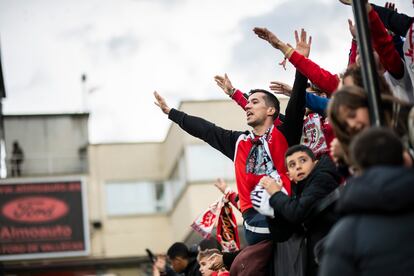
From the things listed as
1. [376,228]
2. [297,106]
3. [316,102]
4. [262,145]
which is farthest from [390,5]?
[376,228]

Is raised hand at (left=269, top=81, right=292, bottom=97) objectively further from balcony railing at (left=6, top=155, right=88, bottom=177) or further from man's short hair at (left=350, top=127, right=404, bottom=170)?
balcony railing at (left=6, top=155, right=88, bottom=177)

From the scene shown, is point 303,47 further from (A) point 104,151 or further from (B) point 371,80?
(A) point 104,151

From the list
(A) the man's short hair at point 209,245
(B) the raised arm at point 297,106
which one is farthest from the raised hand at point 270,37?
(A) the man's short hair at point 209,245

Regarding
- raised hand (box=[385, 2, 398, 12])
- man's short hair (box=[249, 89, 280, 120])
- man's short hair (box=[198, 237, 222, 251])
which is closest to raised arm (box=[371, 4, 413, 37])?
raised hand (box=[385, 2, 398, 12])

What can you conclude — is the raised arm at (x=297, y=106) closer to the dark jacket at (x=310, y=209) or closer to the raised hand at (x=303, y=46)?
the raised hand at (x=303, y=46)

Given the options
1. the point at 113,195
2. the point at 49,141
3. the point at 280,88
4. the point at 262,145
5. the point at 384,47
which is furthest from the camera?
the point at 49,141

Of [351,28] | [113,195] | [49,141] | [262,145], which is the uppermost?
[49,141]

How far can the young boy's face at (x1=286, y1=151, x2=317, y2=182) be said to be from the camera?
5.54 metres

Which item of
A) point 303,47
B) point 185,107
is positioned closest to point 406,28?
point 303,47

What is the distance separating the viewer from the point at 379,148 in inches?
139

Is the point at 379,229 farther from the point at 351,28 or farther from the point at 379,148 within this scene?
the point at 351,28

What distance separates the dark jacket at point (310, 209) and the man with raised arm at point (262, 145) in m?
0.76

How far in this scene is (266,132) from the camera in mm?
6613

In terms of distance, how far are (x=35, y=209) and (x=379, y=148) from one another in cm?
3927
